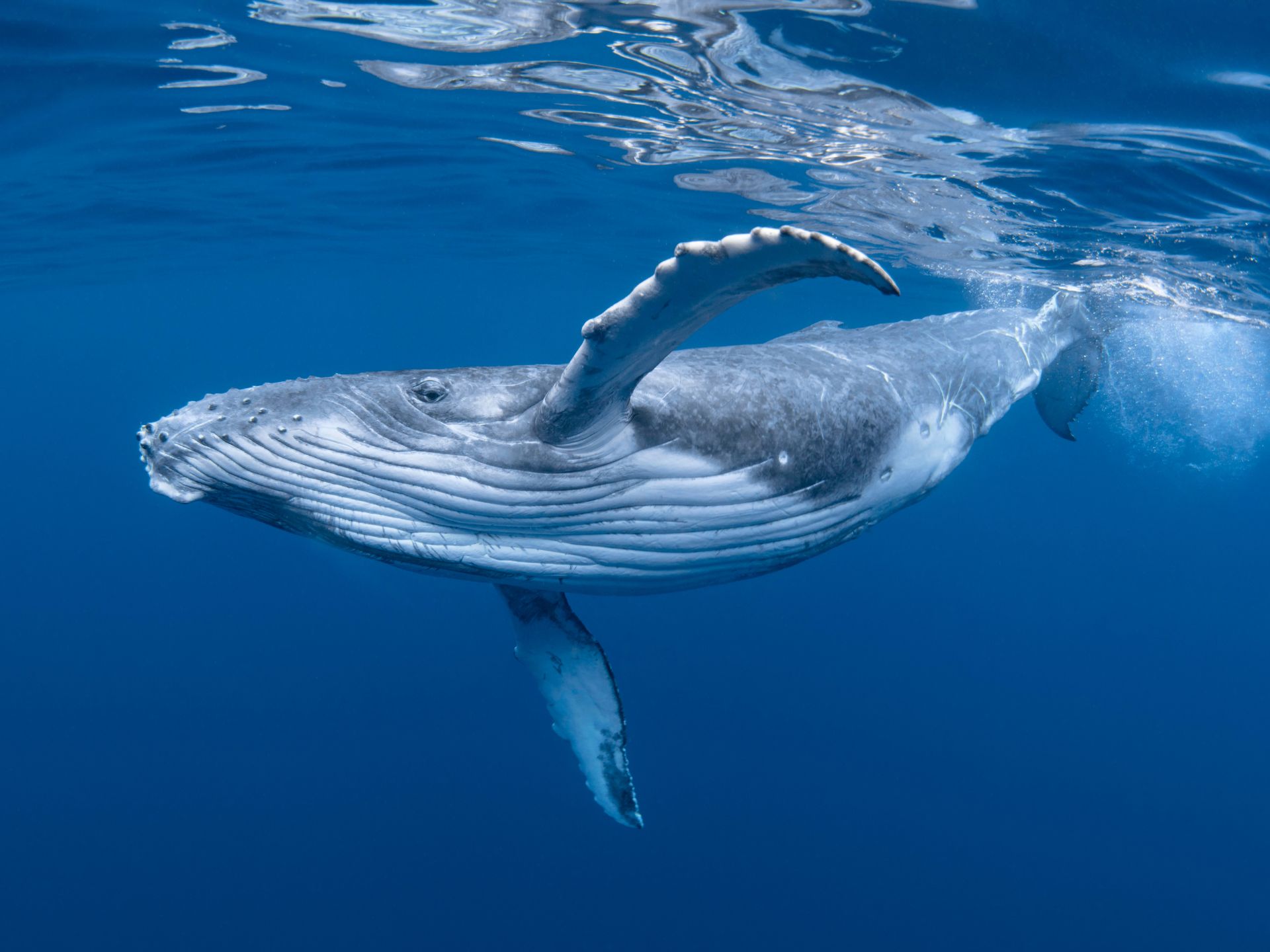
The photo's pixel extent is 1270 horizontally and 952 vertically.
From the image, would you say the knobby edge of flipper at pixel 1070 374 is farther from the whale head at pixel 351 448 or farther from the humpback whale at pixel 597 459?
the whale head at pixel 351 448

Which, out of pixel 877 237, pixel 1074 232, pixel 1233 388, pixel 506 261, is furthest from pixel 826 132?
pixel 1233 388

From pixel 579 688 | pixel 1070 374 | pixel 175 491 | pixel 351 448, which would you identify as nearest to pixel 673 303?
pixel 351 448

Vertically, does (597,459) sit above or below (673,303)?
below

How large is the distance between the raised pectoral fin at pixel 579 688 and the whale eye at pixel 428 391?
5.38ft

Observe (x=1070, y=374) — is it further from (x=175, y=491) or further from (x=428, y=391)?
(x=175, y=491)

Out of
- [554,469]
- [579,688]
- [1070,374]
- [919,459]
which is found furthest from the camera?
[1070,374]

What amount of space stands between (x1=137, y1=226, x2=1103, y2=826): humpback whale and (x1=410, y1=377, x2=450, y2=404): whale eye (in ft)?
0.06

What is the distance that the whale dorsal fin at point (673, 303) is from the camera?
267 centimetres

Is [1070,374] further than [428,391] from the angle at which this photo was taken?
Yes

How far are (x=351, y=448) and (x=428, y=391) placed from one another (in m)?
0.47

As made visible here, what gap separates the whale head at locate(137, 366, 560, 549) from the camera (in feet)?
11.2

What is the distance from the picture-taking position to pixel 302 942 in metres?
16.5

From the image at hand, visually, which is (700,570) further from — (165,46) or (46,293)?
(46,293)

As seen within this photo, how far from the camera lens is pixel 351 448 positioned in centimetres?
350
